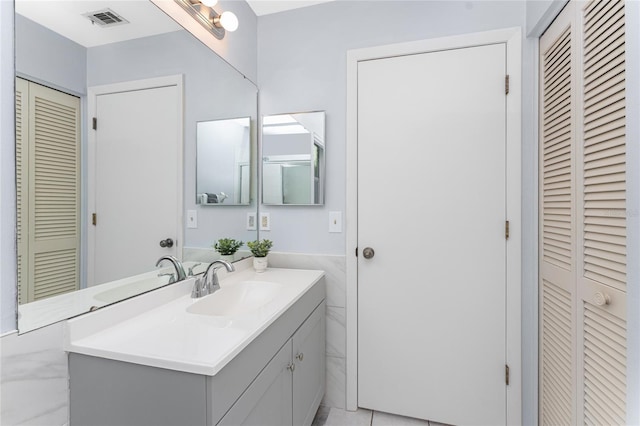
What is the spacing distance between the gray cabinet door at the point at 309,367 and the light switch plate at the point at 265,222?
0.61m

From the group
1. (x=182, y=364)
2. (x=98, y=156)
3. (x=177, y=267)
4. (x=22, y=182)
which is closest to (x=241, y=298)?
(x=177, y=267)

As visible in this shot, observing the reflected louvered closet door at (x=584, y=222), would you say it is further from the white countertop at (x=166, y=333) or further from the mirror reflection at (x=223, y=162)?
the mirror reflection at (x=223, y=162)

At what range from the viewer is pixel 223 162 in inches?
68.3

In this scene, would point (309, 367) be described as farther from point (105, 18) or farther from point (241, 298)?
point (105, 18)

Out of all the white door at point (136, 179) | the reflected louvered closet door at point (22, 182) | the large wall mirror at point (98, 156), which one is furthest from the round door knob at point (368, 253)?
the reflected louvered closet door at point (22, 182)

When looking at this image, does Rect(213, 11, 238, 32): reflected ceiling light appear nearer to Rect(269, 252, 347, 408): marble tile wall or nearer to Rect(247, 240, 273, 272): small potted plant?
Rect(247, 240, 273, 272): small potted plant

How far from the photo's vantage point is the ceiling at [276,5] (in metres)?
1.87

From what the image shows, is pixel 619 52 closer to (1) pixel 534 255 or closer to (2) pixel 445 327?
(1) pixel 534 255

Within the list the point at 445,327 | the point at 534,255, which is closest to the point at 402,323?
the point at 445,327

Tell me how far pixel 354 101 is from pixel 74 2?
4.22 feet

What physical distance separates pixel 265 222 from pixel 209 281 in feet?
2.26

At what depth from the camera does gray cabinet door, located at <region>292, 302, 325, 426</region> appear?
4.48ft

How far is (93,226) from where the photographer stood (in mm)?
996

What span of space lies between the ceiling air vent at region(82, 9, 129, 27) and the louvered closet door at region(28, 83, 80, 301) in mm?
277
